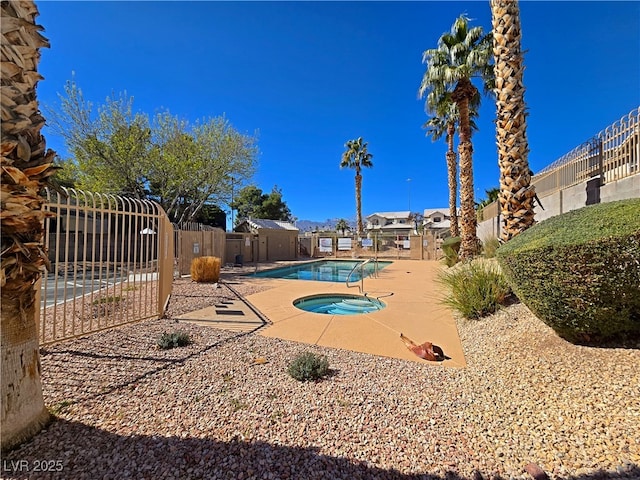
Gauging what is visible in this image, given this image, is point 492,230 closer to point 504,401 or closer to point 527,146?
point 527,146

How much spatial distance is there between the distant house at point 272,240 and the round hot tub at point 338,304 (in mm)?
12056

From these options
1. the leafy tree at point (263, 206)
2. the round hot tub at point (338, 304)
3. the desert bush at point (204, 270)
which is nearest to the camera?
the round hot tub at point (338, 304)

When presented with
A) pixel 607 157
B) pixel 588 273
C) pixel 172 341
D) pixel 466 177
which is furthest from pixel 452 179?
pixel 172 341

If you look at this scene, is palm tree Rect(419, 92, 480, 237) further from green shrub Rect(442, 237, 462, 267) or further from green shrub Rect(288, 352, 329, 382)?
green shrub Rect(288, 352, 329, 382)

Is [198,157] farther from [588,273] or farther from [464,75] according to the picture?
[588,273]

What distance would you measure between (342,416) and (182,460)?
1306mm

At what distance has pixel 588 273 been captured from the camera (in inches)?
115

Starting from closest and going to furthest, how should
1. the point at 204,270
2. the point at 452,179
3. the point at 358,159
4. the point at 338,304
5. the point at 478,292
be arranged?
the point at 478,292
the point at 338,304
the point at 204,270
the point at 452,179
the point at 358,159

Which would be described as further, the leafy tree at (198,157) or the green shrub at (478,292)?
the leafy tree at (198,157)

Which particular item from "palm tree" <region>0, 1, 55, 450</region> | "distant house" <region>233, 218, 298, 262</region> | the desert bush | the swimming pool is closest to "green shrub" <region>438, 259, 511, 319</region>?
"palm tree" <region>0, 1, 55, 450</region>

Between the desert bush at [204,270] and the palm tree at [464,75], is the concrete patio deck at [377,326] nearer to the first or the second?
the desert bush at [204,270]

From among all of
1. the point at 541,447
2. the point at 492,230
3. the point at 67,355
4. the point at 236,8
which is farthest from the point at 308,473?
the point at 492,230

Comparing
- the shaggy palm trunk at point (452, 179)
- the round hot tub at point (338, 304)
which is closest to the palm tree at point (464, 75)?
the round hot tub at point (338, 304)

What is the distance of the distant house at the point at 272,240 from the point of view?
21.9 m
